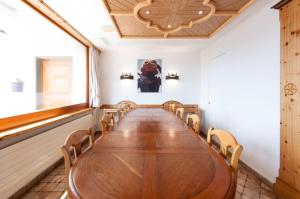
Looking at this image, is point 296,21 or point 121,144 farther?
point 296,21

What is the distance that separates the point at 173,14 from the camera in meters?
2.64

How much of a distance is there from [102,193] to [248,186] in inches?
90.5

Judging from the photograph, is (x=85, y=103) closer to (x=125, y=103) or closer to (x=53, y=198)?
(x=125, y=103)

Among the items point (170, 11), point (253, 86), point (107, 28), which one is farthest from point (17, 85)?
point (253, 86)

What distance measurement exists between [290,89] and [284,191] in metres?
1.20

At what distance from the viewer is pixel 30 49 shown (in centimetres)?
301

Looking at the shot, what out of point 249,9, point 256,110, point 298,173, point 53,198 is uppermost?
point 249,9

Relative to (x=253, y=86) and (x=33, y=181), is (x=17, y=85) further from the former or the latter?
(x=253, y=86)

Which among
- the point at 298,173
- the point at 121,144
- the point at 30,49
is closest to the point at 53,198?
the point at 121,144

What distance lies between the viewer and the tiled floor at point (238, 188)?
82.3 inches

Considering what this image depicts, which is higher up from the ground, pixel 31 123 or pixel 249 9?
pixel 249 9

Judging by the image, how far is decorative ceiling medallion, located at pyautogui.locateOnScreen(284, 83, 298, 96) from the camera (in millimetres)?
1945

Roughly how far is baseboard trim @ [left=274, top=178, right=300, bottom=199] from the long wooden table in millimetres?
1336

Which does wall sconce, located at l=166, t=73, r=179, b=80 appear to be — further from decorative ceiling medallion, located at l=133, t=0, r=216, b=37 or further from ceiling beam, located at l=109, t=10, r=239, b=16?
ceiling beam, located at l=109, t=10, r=239, b=16
